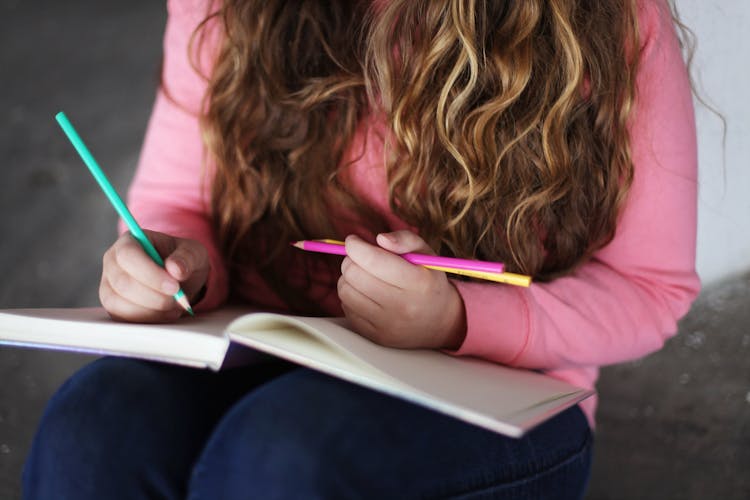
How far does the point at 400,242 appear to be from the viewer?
1.88 ft

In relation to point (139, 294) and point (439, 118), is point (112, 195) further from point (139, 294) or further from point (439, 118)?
point (439, 118)

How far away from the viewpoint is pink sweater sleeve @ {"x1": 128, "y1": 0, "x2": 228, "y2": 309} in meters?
0.77

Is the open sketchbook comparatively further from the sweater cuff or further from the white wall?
the white wall

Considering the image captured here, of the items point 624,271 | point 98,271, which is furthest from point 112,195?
point 98,271

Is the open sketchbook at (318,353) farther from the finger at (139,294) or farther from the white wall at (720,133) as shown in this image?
the white wall at (720,133)

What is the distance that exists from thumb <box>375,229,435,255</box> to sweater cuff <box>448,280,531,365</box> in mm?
70

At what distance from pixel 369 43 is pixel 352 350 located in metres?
0.34

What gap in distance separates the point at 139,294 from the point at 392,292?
0.65ft

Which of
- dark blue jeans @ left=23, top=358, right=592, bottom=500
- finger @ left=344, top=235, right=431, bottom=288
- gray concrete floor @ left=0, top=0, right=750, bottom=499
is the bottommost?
gray concrete floor @ left=0, top=0, right=750, bottom=499

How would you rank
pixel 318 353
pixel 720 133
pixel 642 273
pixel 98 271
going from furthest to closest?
1. pixel 98 271
2. pixel 720 133
3. pixel 642 273
4. pixel 318 353

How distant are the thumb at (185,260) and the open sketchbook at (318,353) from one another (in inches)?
1.7

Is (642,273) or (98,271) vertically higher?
(642,273)

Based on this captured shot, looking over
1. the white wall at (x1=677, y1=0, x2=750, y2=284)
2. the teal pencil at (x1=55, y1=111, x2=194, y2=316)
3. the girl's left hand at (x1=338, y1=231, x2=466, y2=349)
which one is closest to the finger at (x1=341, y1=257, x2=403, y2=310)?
the girl's left hand at (x1=338, y1=231, x2=466, y2=349)

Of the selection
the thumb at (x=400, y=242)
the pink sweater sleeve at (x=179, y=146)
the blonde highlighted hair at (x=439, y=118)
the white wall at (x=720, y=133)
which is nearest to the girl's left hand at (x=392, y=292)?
the thumb at (x=400, y=242)
